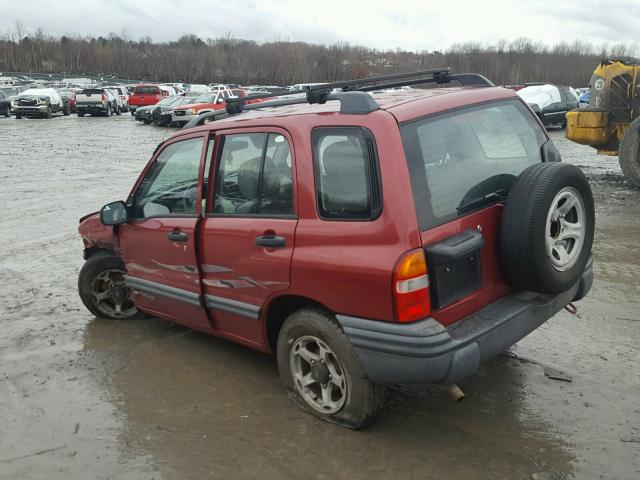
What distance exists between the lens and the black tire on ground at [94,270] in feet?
17.1

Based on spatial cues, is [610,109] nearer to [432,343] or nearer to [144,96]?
[432,343]

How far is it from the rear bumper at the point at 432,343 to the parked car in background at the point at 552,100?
20345 mm

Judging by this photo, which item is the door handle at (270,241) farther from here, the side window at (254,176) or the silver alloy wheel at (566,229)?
the silver alloy wheel at (566,229)

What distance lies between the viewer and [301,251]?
11.0 feet

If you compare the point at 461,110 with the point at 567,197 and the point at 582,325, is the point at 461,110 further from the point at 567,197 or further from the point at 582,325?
the point at 582,325

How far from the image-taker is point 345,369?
3277 millimetres

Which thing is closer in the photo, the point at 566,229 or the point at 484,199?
the point at 484,199

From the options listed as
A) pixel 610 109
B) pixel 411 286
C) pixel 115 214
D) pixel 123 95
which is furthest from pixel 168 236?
pixel 123 95

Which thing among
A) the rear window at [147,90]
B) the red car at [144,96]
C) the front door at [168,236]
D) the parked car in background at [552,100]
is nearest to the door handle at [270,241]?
the front door at [168,236]

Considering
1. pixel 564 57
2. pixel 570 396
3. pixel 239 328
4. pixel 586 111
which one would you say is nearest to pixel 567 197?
pixel 570 396

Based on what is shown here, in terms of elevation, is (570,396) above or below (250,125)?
below

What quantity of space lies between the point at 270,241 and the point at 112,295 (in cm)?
235

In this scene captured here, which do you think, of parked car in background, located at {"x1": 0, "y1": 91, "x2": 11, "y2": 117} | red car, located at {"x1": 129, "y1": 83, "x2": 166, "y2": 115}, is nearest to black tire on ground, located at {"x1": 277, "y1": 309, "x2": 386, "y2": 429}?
parked car in background, located at {"x1": 0, "y1": 91, "x2": 11, "y2": 117}

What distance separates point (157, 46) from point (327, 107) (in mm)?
119575
